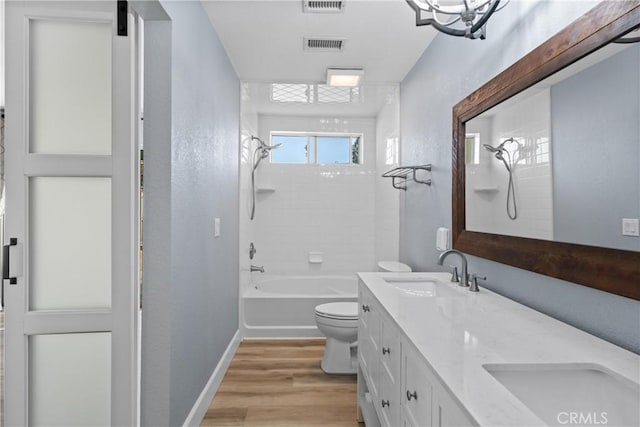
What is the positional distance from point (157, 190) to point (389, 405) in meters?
1.27

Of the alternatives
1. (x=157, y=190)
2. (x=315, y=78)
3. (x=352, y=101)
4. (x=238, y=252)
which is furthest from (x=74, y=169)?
(x=352, y=101)

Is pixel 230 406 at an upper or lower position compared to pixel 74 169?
lower

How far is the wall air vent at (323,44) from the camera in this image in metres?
2.37

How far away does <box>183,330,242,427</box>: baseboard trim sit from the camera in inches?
74.9

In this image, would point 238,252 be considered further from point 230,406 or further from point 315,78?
point 315,78

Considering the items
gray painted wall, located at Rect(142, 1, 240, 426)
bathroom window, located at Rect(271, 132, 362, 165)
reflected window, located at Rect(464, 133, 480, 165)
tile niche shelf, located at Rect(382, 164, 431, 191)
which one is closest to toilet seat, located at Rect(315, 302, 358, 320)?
gray painted wall, located at Rect(142, 1, 240, 426)

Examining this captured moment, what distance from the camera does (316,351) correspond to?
9.99ft

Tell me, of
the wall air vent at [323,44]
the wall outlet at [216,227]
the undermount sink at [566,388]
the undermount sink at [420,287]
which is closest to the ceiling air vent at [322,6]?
the wall air vent at [323,44]

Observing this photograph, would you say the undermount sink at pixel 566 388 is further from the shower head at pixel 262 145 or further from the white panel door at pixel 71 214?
the shower head at pixel 262 145

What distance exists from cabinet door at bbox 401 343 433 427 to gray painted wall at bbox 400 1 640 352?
0.55 m

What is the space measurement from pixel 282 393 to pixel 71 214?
1620 mm

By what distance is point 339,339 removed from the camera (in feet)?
8.66

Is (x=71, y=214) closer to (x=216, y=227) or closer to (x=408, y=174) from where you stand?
(x=216, y=227)

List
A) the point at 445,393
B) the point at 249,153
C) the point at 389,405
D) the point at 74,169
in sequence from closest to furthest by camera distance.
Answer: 1. the point at 445,393
2. the point at 389,405
3. the point at 74,169
4. the point at 249,153
